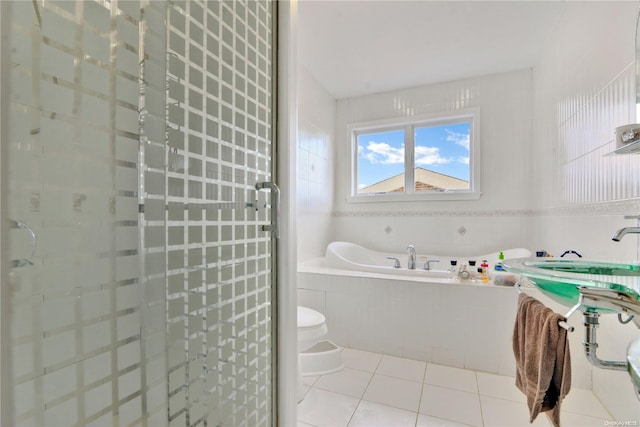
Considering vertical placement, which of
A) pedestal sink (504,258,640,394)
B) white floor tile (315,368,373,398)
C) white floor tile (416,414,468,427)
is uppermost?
pedestal sink (504,258,640,394)

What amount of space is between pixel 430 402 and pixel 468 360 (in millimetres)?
545

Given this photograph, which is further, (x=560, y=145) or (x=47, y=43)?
(x=560, y=145)

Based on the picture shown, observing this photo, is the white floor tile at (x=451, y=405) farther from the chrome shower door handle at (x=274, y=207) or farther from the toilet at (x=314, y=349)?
the chrome shower door handle at (x=274, y=207)

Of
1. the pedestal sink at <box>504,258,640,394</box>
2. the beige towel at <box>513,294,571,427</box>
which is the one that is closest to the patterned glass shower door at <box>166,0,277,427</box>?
the pedestal sink at <box>504,258,640,394</box>

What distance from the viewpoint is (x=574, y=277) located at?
0.87m

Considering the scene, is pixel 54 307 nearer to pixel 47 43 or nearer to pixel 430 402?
pixel 47 43

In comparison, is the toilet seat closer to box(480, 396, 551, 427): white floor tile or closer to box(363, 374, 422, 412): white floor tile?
box(363, 374, 422, 412): white floor tile

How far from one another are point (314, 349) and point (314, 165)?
185 cm

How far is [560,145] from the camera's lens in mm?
2324

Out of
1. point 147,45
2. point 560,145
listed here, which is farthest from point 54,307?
point 560,145

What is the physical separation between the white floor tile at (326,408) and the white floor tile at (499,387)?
811 mm

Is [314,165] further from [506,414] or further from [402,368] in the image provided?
[506,414]

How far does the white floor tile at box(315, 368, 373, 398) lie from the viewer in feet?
6.09

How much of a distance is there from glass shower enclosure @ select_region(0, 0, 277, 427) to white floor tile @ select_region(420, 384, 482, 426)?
1.12 metres
